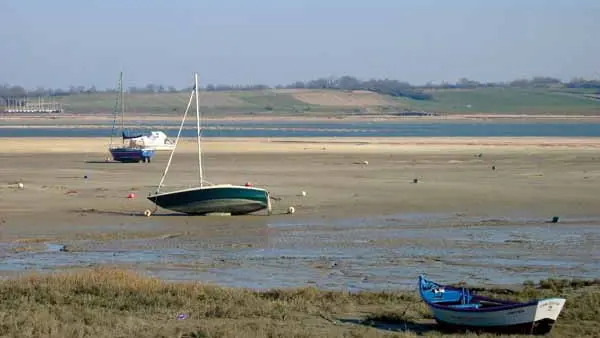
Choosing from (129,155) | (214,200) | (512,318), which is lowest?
(129,155)

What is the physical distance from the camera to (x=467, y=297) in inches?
566

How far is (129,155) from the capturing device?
50531 millimetres

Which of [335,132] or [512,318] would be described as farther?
[335,132]

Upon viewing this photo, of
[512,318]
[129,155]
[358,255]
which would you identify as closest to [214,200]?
[358,255]

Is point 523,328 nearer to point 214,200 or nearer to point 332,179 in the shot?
point 214,200

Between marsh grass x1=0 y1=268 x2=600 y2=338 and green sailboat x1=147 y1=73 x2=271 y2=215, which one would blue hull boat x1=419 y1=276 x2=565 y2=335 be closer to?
marsh grass x1=0 y1=268 x2=600 y2=338

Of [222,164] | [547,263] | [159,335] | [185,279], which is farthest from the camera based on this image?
[222,164]

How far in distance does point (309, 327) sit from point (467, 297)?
6.60ft

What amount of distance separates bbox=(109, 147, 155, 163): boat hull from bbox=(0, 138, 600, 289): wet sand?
2.35ft

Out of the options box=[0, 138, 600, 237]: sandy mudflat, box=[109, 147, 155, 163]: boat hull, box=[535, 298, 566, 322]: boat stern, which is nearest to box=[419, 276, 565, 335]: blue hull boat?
box=[535, 298, 566, 322]: boat stern

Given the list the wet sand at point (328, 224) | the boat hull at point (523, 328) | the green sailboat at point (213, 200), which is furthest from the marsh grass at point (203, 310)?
the green sailboat at point (213, 200)

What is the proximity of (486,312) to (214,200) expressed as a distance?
1521cm

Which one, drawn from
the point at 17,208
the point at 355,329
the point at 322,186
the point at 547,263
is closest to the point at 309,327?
the point at 355,329

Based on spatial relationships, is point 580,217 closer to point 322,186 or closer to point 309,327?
point 322,186
